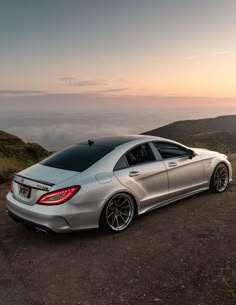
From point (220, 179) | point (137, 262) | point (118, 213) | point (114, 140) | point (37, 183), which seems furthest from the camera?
point (220, 179)

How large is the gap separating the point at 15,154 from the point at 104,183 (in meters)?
13.3

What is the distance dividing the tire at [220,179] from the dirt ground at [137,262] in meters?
1.01

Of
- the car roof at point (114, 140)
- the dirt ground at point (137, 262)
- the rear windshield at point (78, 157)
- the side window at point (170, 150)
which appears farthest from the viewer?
the side window at point (170, 150)

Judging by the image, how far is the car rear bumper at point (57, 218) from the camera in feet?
16.4

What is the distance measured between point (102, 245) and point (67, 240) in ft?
2.03

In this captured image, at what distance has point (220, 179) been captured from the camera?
25.3 feet

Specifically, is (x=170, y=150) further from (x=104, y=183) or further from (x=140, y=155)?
(x=104, y=183)

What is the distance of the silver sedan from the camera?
16.7 feet

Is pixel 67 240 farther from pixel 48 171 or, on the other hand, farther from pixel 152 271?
pixel 152 271

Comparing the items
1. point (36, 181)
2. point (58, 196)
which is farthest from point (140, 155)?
point (36, 181)

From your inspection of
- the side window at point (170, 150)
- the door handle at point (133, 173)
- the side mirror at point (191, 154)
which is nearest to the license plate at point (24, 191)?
the door handle at point (133, 173)

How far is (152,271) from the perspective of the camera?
4.42 m

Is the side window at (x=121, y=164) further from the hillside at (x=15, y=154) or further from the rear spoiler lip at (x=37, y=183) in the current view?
the hillside at (x=15, y=154)

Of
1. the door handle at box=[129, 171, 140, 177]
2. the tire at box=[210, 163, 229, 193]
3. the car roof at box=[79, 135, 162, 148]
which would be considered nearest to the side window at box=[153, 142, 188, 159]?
the car roof at box=[79, 135, 162, 148]
